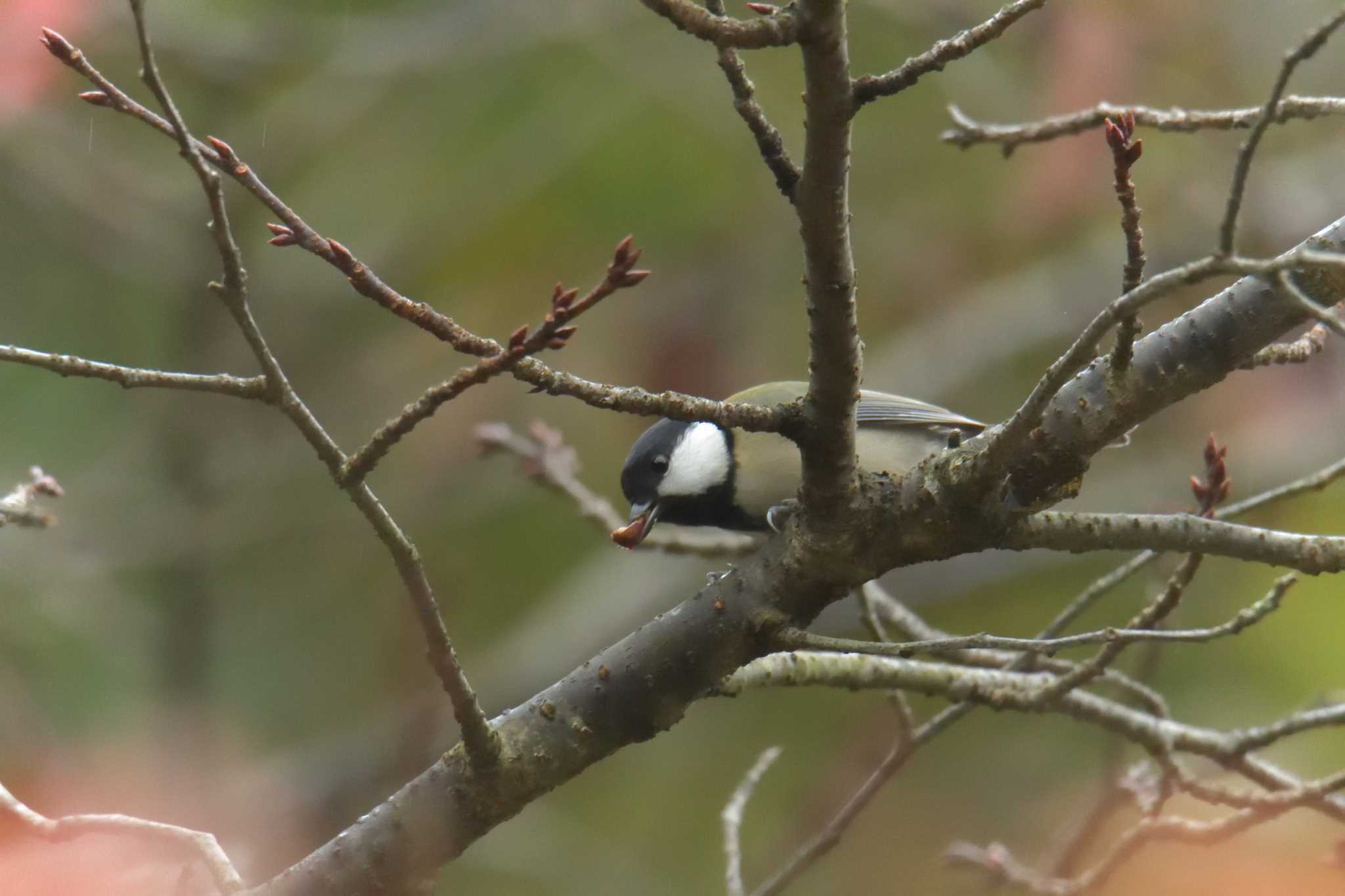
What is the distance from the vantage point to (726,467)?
3.81 metres

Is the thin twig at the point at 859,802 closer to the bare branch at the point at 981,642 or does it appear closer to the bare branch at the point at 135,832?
the bare branch at the point at 981,642

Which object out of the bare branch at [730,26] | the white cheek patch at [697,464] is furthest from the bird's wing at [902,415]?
the bare branch at [730,26]

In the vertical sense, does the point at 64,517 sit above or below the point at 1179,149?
below

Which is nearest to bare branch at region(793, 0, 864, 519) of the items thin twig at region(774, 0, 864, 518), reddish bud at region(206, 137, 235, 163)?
thin twig at region(774, 0, 864, 518)

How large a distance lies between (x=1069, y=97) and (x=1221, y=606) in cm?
254

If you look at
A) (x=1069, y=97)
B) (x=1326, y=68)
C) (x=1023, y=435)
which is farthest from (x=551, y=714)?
(x=1326, y=68)

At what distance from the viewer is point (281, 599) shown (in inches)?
303

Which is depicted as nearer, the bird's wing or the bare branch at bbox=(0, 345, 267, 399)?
Answer: the bare branch at bbox=(0, 345, 267, 399)

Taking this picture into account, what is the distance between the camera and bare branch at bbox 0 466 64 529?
2240mm

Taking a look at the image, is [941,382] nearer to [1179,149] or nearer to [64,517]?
[1179,149]

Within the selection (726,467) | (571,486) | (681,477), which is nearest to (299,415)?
(571,486)

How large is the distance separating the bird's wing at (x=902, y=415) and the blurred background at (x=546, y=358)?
6.01ft

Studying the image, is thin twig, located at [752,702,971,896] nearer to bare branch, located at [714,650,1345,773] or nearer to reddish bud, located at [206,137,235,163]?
bare branch, located at [714,650,1345,773]

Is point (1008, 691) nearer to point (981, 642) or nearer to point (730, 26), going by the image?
point (981, 642)
